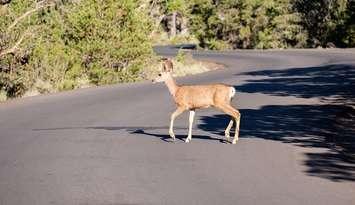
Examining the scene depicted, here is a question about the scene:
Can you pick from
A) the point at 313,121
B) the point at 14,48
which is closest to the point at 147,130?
the point at 313,121

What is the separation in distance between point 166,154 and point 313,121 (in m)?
5.99

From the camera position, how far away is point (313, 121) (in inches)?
686

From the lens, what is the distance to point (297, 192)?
9.38 metres

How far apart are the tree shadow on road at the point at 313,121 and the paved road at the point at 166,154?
0.10 feet

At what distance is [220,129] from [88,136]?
293 cm

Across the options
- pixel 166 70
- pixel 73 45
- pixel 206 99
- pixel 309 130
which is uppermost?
pixel 166 70

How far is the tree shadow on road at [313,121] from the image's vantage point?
38.9 ft

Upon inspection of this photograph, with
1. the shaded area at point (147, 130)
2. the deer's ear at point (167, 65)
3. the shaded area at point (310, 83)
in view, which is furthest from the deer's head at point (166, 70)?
the shaded area at point (310, 83)

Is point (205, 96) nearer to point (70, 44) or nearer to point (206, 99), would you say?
point (206, 99)

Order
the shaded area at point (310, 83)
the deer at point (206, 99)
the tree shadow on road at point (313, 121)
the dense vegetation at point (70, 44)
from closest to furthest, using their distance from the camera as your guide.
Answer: the tree shadow on road at point (313, 121), the deer at point (206, 99), the shaded area at point (310, 83), the dense vegetation at point (70, 44)

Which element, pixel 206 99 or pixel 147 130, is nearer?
pixel 206 99

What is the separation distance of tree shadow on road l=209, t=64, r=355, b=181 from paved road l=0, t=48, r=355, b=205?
0.10ft

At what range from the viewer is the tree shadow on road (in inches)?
466

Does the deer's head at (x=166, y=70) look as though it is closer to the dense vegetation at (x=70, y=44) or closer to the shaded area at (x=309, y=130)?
the shaded area at (x=309, y=130)
